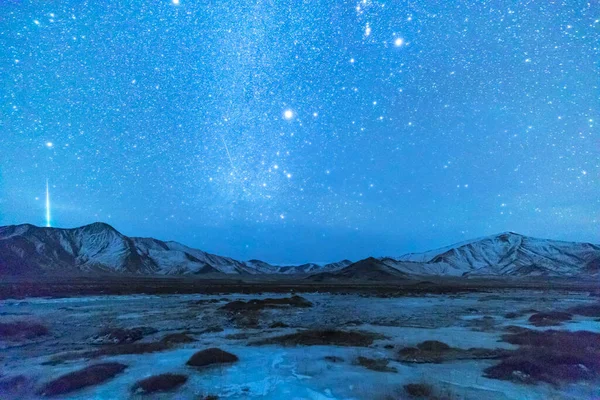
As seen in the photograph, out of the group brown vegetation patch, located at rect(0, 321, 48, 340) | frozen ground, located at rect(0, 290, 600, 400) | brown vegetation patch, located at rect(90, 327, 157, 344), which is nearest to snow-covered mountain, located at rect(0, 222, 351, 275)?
brown vegetation patch, located at rect(0, 321, 48, 340)

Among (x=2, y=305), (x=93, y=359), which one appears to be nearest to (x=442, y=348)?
(x=93, y=359)

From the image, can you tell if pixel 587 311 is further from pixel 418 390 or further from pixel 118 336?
pixel 118 336

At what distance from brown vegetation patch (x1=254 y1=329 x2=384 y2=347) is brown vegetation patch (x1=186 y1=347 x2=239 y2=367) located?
13.7 feet

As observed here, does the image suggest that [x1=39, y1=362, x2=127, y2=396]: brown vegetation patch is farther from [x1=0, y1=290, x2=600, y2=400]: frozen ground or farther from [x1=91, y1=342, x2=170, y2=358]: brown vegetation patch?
[x1=91, y1=342, x2=170, y2=358]: brown vegetation patch

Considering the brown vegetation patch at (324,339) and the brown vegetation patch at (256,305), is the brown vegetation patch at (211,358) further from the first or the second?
the brown vegetation patch at (256,305)

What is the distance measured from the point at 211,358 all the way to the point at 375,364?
26.0 feet

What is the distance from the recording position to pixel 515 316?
117 feet

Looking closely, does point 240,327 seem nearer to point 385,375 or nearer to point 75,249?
point 385,375

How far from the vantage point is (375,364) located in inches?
666

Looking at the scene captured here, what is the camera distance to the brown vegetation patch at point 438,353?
18000mm

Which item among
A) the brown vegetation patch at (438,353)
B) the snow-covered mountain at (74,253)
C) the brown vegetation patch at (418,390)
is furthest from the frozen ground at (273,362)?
the snow-covered mountain at (74,253)

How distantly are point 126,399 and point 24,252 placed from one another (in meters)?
173

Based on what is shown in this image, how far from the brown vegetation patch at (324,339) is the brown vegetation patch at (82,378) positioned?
8.57 metres

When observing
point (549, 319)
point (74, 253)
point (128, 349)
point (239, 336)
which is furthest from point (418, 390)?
point (74, 253)
